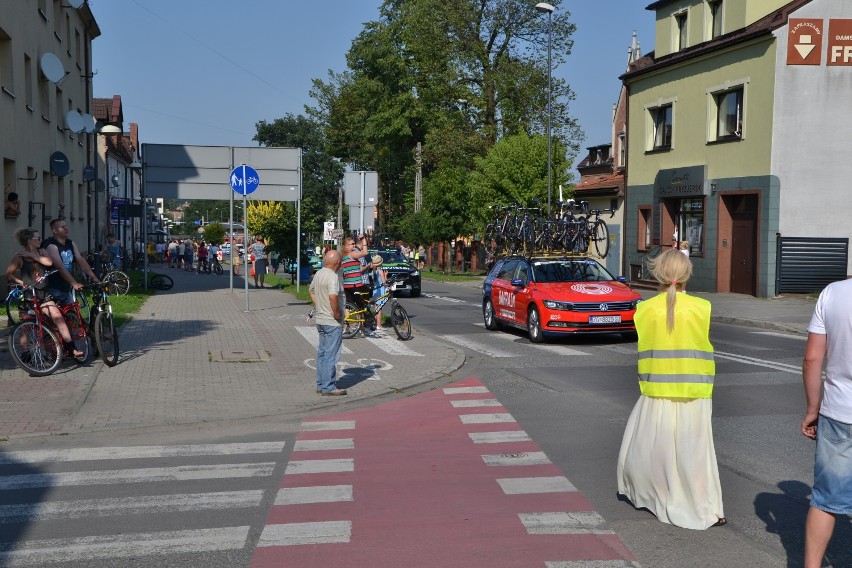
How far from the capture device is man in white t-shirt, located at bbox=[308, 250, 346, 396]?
35.3 feet

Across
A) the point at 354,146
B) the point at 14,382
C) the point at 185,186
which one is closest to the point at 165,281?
the point at 185,186

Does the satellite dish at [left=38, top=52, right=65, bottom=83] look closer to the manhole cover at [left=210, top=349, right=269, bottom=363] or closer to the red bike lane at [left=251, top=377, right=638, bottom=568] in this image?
the manhole cover at [left=210, top=349, right=269, bottom=363]

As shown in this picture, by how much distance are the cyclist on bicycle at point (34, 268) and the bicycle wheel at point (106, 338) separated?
0.46 metres

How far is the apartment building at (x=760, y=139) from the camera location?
27.3 metres

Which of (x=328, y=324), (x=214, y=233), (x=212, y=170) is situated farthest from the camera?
(x=214, y=233)

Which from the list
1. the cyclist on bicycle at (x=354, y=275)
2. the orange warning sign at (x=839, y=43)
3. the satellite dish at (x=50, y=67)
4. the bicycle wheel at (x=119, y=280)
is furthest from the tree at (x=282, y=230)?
the orange warning sign at (x=839, y=43)

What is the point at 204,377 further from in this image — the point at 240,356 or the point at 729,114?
the point at 729,114

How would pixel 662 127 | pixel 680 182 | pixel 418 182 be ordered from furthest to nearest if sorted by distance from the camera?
1. pixel 418 182
2. pixel 662 127
3. pixel 680 182

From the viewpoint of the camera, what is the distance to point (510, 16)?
162ft

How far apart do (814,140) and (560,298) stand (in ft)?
48.8

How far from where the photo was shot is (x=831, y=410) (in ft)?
14.5

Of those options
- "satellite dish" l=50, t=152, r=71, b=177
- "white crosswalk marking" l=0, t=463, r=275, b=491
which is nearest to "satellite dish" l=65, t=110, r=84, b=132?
"satellite dish" l=50, t=152, r=71, b=177

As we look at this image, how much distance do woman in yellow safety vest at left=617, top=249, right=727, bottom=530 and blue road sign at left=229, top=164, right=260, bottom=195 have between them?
53.2 feet

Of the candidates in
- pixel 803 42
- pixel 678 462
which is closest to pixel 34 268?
pixel 678 462
